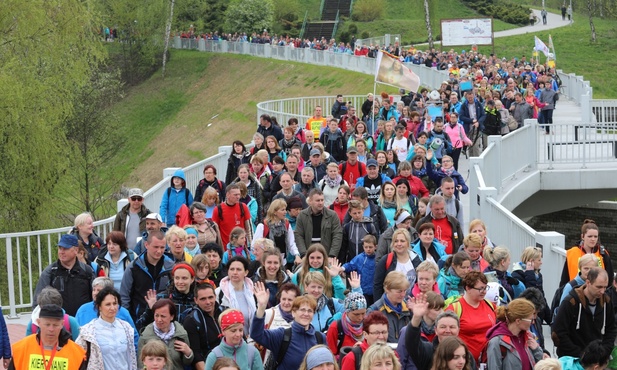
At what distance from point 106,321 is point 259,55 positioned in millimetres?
71621

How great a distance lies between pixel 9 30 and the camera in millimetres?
34969

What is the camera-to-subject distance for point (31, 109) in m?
33.3

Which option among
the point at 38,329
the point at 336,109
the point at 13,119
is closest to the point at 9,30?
the point at 13,119

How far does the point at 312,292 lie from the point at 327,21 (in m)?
81.9

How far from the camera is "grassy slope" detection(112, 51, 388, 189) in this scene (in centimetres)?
6933

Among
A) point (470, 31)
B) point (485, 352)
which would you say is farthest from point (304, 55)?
point (485, 352)

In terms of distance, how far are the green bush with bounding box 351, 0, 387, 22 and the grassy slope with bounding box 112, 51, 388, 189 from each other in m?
12.3

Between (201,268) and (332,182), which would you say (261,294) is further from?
(332,182)

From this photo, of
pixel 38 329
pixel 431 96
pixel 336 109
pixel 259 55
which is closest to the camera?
pixel 38 329

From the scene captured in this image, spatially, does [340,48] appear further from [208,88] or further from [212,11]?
[212,11]

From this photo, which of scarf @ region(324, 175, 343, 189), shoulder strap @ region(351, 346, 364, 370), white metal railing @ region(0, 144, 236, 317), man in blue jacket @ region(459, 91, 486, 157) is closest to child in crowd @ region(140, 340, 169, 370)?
shoulder strap @ region(351, 346, 364, 370)

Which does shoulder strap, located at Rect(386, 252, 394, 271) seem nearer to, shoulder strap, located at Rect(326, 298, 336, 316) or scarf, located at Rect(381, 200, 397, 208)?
shoulder strap, located at Rect(326, 298, 336, 316)

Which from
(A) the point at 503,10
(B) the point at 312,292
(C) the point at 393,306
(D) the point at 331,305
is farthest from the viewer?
(A) the point at 503,10

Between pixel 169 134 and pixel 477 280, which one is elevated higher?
pixel 477 280
